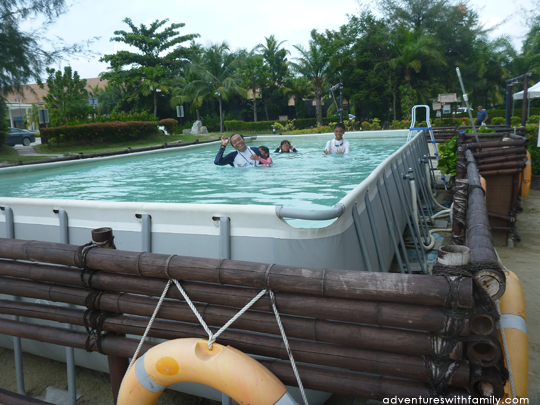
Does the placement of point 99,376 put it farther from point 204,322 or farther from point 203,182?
point 203,182

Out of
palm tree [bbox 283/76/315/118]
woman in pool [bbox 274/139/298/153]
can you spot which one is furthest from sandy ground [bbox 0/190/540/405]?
palm tree [bbox 283/76/315/118]

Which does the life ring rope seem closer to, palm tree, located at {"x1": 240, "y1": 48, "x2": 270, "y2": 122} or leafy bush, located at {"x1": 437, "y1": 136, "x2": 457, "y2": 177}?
leafy bush, located at {"x1": 437, "y1": 136, "x2": 457, "y2": 177}

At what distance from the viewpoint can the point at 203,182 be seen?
7.46 metres

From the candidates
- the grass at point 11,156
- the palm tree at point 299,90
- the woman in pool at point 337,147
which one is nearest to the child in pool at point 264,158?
the woman in pool at point 337,147

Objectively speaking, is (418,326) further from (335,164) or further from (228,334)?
(335,164)

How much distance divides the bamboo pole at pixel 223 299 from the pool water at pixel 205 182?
2993mm

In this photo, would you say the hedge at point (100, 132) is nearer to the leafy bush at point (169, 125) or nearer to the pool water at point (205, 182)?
the leafy bush at point (169, 125)

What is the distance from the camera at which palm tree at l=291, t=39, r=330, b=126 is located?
35.4 metres

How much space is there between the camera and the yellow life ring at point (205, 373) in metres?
1.86

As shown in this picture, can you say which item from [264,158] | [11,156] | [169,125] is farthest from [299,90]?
[264,158]

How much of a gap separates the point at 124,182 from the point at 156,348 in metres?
6.17

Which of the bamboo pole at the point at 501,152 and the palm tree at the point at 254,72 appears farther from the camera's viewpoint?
the palm tree at the point at 254,72

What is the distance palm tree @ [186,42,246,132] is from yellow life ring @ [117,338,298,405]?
111 ft

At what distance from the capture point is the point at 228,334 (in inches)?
84.4
